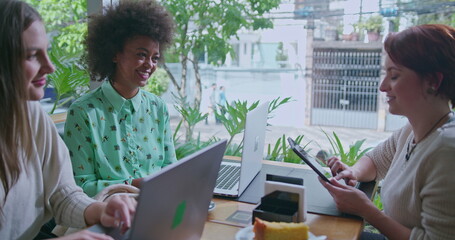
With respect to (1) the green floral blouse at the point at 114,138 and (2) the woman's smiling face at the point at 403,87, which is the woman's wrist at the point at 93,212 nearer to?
(1) the green floral blouse at the point at 114,138

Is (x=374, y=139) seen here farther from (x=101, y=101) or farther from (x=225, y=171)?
(x=101, y=101)

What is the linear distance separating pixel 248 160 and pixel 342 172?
397 mm

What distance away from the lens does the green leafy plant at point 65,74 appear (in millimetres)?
2465

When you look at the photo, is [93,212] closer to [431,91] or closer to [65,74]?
[431,91]

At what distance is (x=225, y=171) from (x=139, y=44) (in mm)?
661

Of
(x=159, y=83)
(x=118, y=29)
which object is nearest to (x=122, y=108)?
(x=118, y=29)

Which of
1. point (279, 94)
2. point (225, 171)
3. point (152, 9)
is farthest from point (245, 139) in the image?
point (279, 94)

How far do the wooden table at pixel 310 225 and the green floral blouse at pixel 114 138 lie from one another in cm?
47

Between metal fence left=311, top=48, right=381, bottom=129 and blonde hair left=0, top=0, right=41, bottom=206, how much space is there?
7.01 ft

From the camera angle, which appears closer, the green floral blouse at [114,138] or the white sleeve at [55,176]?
the white sleeve at [55,176]

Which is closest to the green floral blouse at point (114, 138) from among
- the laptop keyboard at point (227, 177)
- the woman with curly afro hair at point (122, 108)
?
the woman with curly afro hair at point (122, 108)

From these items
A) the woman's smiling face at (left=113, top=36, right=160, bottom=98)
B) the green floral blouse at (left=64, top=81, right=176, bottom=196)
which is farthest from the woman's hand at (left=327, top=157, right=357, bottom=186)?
the woman's smiling face at (left=113, top=36, right=160, bottom=98)

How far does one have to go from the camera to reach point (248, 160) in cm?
152

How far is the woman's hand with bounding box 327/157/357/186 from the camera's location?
5.29ft
